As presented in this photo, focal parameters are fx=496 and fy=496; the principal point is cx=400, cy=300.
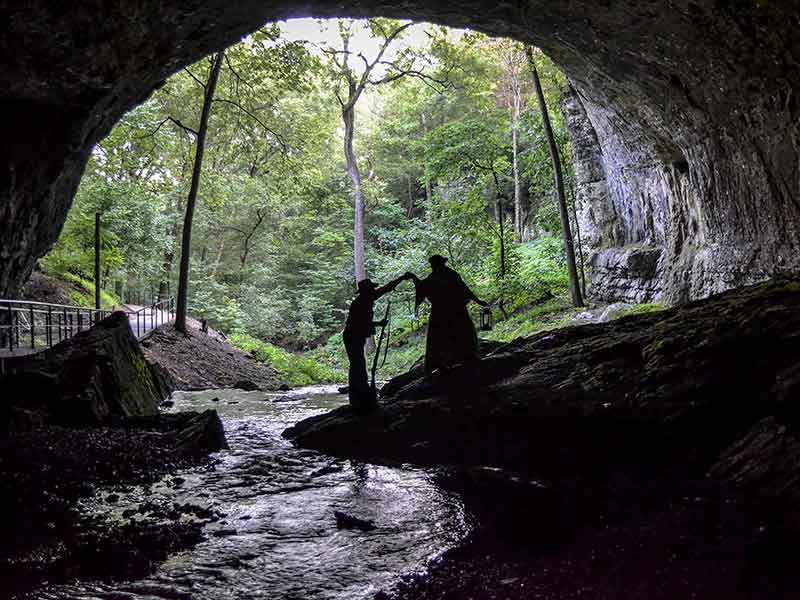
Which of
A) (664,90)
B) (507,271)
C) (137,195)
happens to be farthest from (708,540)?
(137,195)

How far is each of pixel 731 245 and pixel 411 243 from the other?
753 inches

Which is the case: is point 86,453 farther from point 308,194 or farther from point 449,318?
point 308,194

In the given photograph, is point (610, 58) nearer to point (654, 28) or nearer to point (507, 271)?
point (654, 28)

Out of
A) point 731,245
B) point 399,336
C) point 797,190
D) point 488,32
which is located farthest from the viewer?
point 399,336

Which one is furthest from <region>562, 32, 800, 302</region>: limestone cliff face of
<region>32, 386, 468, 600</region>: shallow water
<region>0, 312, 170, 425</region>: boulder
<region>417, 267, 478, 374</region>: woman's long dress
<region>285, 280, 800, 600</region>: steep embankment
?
<region>0, 312, 170, 425</region>: boulder

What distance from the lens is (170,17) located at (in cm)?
912

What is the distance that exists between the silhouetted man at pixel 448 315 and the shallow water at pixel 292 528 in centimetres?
241

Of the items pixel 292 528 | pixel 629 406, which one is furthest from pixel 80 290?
pixel 629 406

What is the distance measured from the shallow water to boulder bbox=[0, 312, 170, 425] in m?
2.87

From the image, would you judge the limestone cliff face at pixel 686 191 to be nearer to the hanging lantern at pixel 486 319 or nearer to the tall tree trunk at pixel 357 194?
the hanging lantern at pixel 486 319

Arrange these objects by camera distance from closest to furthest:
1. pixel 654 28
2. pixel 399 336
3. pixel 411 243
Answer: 1. pixel 654 28
2. pixel 399 336
3. pixel 411 243

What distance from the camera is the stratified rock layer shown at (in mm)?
4984

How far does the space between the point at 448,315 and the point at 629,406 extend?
3.07 m

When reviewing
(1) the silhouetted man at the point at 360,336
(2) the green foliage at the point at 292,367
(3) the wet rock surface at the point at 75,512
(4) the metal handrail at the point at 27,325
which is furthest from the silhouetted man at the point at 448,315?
(2) the green foliage at the point at 292,367
